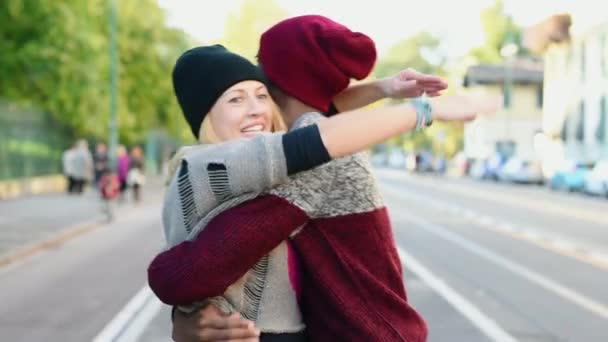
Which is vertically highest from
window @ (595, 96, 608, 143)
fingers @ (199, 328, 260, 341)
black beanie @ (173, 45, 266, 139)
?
black beanie @ (173, 45, 266, 139)

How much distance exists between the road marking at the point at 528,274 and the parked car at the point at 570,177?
69.8 ft

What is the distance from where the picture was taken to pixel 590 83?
48250 mm

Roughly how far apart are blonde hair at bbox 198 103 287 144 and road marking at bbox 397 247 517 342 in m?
Result: 5.02

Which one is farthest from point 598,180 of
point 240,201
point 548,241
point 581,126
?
point 240,201

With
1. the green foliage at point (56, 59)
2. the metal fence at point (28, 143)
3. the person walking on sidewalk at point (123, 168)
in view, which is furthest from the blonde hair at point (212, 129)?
the metal fence at point (28, 143)

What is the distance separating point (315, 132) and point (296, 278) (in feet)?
1.29

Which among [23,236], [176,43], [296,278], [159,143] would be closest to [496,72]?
[159,143]

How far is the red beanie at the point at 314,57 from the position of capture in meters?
2.03

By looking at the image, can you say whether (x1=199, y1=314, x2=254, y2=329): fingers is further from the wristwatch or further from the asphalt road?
the asphalt road

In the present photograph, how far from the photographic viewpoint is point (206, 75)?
6.95 ft

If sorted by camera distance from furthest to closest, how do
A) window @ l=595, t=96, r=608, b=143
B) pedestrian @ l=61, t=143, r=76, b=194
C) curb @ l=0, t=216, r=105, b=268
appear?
window @ l=595, t=96, r=608, b=143 < pedestrian @ l=61, t=143, r=76, b=194 < curb @ l=0, t=216, r=105, b=268

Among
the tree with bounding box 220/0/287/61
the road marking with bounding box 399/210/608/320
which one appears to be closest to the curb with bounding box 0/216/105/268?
the tree with bounding box 220/0/287/61

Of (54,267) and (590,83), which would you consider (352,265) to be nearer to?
(54,267)

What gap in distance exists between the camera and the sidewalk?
14242 millimetres
